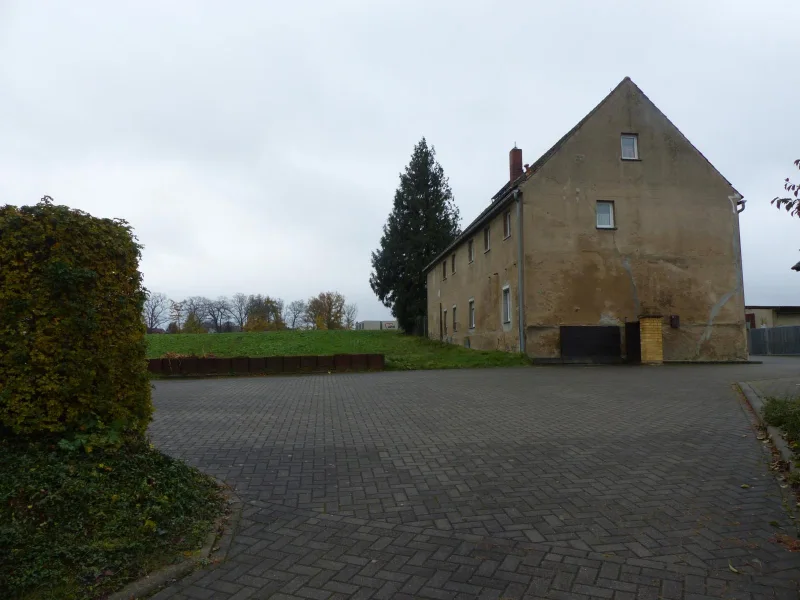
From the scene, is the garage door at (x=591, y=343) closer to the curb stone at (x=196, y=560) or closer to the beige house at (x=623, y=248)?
the beige house at (x=623, y=248)

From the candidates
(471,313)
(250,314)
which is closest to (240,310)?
(250,314)

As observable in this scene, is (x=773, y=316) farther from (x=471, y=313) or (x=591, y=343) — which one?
(x=591, y=343)

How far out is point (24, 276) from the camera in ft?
14.6

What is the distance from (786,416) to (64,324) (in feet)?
27.0

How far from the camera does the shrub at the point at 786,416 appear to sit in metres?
6.42

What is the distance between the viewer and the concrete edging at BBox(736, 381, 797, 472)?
18.5 feet

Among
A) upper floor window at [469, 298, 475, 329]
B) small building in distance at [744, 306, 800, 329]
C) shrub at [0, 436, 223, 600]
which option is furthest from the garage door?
small building in distance at [744, 306, 800, 329]

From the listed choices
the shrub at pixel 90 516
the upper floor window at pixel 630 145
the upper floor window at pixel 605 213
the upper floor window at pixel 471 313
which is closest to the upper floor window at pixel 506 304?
the upper floor window at pixel 605 213

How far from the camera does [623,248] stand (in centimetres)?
2203

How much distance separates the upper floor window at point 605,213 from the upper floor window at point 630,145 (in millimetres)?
2159

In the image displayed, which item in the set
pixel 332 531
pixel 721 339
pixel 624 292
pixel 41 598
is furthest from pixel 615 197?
pixel 41 598

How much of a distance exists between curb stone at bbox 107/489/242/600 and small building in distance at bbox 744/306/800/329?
5006 centimetres

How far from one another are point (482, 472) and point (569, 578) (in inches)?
89.7

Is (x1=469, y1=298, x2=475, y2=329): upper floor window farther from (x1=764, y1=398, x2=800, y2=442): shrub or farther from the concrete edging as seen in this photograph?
(x1=764, y1=398, x2=800, y2=442): shrub
